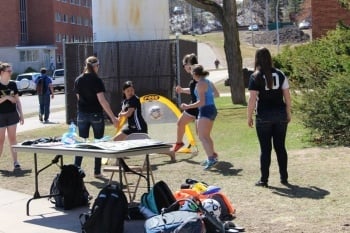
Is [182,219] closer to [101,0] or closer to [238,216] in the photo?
[238,216]

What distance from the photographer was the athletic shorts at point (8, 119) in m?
11.8

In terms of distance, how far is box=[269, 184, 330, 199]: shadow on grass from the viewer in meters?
8.43

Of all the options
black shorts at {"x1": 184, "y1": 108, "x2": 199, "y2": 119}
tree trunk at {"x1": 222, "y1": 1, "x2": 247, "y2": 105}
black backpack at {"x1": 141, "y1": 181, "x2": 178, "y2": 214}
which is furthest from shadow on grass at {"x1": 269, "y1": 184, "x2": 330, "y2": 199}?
tree trunk at {"x1": 222, "y1": 1, "x2": 247, "y2": 105}

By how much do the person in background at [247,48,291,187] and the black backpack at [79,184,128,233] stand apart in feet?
8.95

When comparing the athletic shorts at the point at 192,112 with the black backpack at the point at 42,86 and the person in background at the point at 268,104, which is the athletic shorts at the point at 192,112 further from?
the black backpack at the point at 42,86

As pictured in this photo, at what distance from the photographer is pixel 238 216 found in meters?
7.61

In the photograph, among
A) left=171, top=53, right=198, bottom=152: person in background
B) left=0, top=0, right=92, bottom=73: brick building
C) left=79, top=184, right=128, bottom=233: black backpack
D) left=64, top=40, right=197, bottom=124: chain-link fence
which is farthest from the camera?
left=0, top=0, right=92, bottom=73: brick building

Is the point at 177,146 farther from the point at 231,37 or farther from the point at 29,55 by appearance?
the point at 29,55

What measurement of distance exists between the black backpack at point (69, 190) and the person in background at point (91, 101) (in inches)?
65.8

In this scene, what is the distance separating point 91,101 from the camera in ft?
34.7

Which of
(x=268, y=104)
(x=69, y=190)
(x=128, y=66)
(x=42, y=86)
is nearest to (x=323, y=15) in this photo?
(x=128, y=66)

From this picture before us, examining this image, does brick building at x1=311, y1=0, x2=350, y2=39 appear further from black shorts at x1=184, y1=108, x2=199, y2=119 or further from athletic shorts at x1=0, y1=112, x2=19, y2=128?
athletic shorts at x1=0, y1=112, x2=19, y2=128

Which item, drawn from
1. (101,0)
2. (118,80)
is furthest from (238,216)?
(101,0)

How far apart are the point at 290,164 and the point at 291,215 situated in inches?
141
